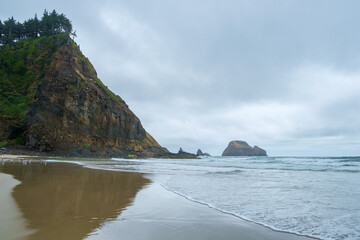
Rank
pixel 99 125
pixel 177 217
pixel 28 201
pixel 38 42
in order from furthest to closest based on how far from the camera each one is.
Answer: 1. pixel 38 42
2. pixel 99 125
3. pixel 28 201
4. pixel 177 217

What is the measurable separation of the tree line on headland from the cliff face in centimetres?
2121

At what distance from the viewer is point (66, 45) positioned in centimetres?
5869

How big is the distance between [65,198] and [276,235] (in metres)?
5.93

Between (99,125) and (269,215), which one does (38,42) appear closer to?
(99,125)

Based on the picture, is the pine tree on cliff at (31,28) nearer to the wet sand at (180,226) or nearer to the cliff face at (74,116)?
the cliff face at (74,116)

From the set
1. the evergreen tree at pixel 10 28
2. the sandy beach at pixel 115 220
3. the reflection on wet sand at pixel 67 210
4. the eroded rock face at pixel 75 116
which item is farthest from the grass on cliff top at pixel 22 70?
the sandy beach at pixel 115 220

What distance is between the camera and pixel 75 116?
52.2 meters

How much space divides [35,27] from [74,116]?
4731cm

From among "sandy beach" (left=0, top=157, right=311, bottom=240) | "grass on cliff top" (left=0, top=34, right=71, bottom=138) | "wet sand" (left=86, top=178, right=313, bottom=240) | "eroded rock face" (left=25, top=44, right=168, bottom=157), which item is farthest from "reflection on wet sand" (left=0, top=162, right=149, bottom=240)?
"grass on cliff top" (left=0, top=34, right=71, bottom=138)

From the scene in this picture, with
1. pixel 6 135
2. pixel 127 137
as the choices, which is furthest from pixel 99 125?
pixel 6 135

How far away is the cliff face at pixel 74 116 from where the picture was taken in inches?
1943

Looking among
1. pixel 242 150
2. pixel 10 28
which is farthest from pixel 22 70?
pixel 242 150

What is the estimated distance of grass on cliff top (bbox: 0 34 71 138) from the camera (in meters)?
53.0

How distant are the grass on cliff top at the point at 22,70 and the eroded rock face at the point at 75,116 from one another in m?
4.72
